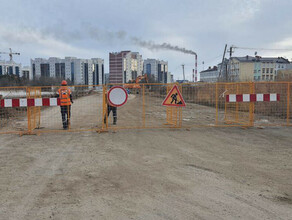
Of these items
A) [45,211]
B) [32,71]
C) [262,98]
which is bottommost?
[45,211]

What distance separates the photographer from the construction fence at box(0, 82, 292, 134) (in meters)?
9.46

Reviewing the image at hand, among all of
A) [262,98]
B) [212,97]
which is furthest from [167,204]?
[212,97]

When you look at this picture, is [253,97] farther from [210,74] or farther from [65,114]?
[210,74]

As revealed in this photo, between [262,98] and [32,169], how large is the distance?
8561 mm

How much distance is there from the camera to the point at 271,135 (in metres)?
8.38

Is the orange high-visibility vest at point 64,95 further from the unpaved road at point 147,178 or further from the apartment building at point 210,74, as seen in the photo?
the apartment building at point 210,74

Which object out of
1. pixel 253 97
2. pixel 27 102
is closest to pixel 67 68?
pixel 27 102

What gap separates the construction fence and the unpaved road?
1796 millimetres

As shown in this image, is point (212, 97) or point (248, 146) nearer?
point (248, 146)

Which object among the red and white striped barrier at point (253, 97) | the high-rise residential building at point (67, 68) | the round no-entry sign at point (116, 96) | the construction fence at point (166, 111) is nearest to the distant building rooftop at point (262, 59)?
the high-rise residential building at point (67, 68)

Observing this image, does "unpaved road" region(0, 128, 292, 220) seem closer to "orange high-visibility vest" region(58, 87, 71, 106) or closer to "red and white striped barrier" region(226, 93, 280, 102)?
"orange high-visibility vest" region(58, 87, 71, 106)

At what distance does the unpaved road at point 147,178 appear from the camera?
332cm

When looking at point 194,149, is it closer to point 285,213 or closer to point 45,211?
point 285,213

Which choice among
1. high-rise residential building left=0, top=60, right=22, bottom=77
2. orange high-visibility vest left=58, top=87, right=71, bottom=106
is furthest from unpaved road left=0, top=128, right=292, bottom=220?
high-rise residential building left=0, top=60, right=22, bottom=77
